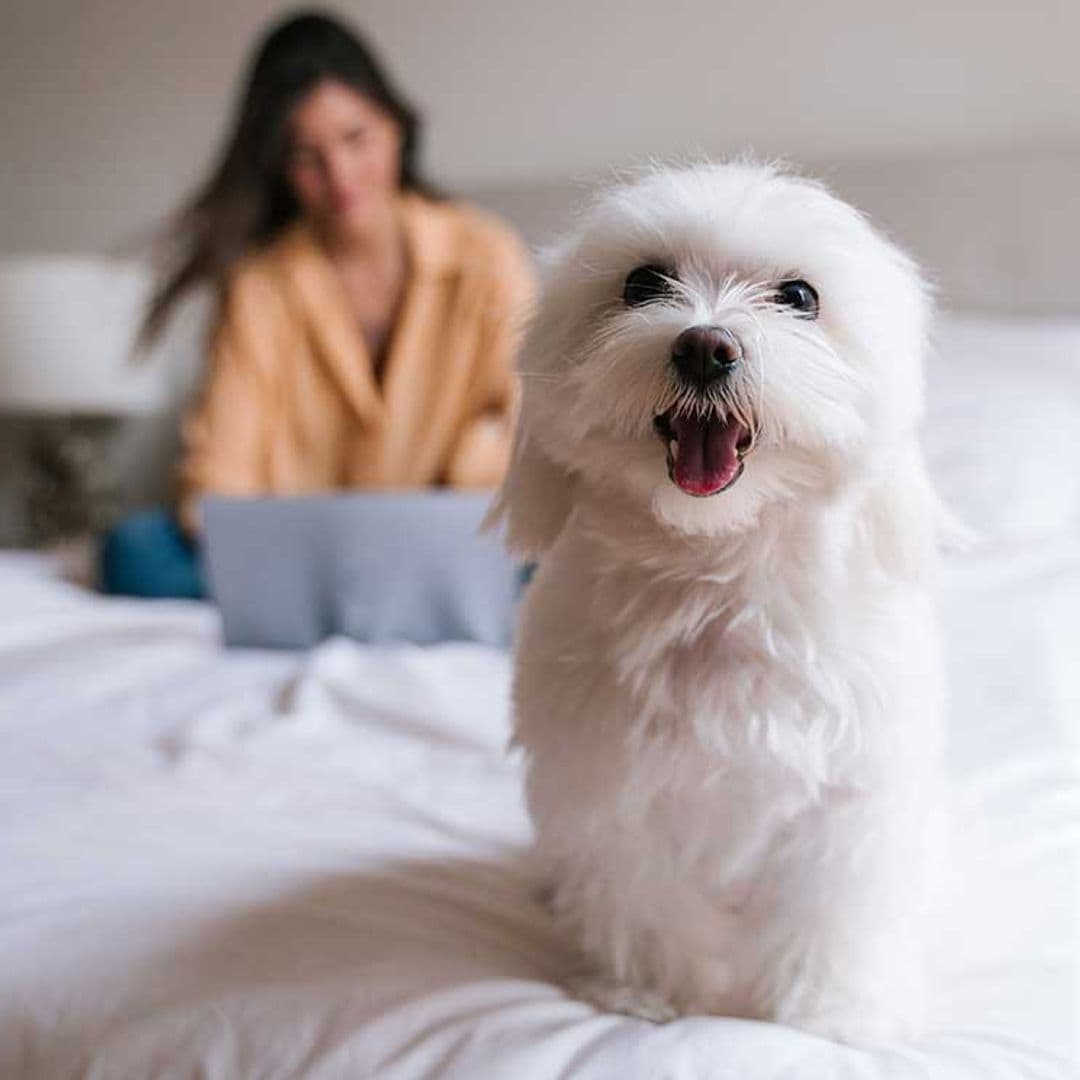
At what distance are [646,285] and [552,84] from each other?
209 centimetres

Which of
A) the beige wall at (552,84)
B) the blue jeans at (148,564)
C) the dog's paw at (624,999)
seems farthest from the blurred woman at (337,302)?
the dog's paw at (624,999)

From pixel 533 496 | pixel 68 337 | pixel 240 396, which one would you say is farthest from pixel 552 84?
pixel 533 496

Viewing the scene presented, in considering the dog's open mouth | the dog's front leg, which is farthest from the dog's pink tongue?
the dog's front leg

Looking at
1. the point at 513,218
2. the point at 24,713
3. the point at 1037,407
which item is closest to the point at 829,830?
the point at 24,713

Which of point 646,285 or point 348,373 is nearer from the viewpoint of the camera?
point 646,285

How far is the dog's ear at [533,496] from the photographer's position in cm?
79

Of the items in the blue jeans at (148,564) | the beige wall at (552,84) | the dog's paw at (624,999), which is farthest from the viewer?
the beige wall at (552,84)

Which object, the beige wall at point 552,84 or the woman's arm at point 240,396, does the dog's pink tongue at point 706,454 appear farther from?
the beige wall at point 552,84

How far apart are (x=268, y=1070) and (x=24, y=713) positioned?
0.78 metres

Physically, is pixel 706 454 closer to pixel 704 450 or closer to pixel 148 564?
pixel 704 450

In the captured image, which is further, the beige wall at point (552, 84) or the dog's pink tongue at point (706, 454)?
the beige wall at point (552, 84)

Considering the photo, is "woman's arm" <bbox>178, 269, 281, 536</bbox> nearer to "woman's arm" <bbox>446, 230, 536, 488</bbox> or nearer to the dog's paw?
"woman's arm" <bbox>446, 230, 536, 488</bbox>

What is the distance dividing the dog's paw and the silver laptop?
0.80 m

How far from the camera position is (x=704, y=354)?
2.11 ft
